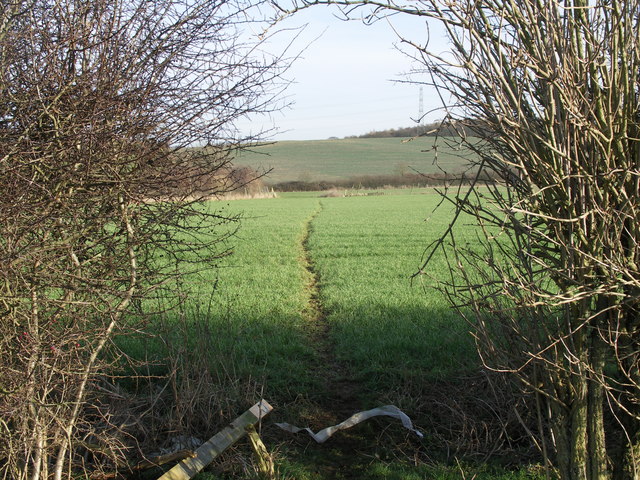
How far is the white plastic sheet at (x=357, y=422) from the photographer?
4.95 m

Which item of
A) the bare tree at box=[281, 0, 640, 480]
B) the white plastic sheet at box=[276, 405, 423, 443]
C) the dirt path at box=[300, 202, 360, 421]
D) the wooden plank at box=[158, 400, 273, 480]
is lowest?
the dirt path at box=[300, 202, 360, 421]

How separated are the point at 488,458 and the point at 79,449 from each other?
314cm

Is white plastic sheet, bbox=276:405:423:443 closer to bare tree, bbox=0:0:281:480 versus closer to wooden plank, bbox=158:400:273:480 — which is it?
wooden plank, bbox=158:400:273:480

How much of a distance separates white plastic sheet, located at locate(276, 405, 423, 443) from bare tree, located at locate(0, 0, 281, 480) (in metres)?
1.55

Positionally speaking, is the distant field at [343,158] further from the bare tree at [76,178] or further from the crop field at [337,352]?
the bare tree at [76,178]

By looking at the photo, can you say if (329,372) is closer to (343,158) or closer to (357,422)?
(357,422)

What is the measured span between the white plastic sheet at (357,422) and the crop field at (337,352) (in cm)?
8

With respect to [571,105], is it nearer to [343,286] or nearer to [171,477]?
[171,477]

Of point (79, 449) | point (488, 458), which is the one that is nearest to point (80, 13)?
point (79, 449)

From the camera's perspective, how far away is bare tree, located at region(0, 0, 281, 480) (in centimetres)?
334

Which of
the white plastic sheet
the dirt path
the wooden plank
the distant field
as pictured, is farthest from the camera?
the distant field

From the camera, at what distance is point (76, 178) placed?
3604 millimetres

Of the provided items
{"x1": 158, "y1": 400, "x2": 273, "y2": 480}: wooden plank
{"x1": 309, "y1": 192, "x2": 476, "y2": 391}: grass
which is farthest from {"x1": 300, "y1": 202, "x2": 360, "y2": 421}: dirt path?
{"x1": 158, "y1": 400, "x2": 273, "y2": 480}: wooden plank

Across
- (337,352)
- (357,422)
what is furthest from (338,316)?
(357,422)
